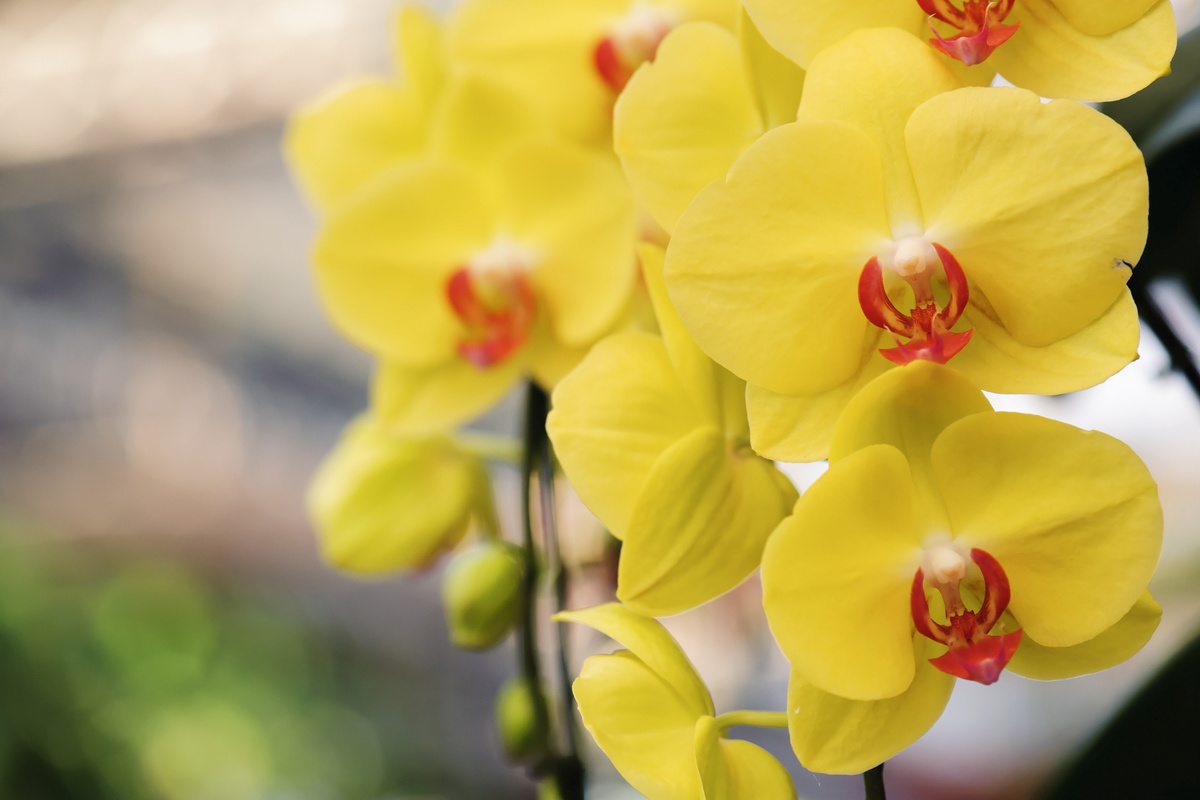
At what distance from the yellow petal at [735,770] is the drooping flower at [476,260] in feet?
0.66

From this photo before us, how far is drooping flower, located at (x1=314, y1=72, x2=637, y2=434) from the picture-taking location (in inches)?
16.8

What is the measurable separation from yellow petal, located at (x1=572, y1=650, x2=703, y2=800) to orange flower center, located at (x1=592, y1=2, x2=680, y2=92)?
24 centimetres

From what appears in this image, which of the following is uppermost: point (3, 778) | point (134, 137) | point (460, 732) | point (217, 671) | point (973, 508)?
point (973, 508)

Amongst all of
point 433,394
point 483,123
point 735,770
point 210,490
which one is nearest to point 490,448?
point 433,394

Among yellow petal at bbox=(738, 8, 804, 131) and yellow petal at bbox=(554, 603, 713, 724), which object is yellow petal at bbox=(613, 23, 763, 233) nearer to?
yellow petal at bbox=(738, 8, 804, 131)

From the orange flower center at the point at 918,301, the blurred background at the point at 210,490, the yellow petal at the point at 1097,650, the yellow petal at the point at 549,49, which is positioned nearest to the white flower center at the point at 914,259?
the orange flower center at the point at 918,301

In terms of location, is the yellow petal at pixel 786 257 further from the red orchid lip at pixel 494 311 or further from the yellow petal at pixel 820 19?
the red orchid lip at pixel 494 311

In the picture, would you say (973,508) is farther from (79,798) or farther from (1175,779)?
(79,798)

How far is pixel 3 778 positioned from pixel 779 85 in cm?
173

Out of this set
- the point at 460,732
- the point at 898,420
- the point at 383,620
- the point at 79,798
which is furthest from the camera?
the point at 383,620

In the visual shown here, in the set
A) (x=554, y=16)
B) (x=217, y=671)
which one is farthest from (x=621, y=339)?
(x=217, y=671)

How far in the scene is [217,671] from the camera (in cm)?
205

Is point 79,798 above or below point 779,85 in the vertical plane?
below

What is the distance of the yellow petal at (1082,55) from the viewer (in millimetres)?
240
